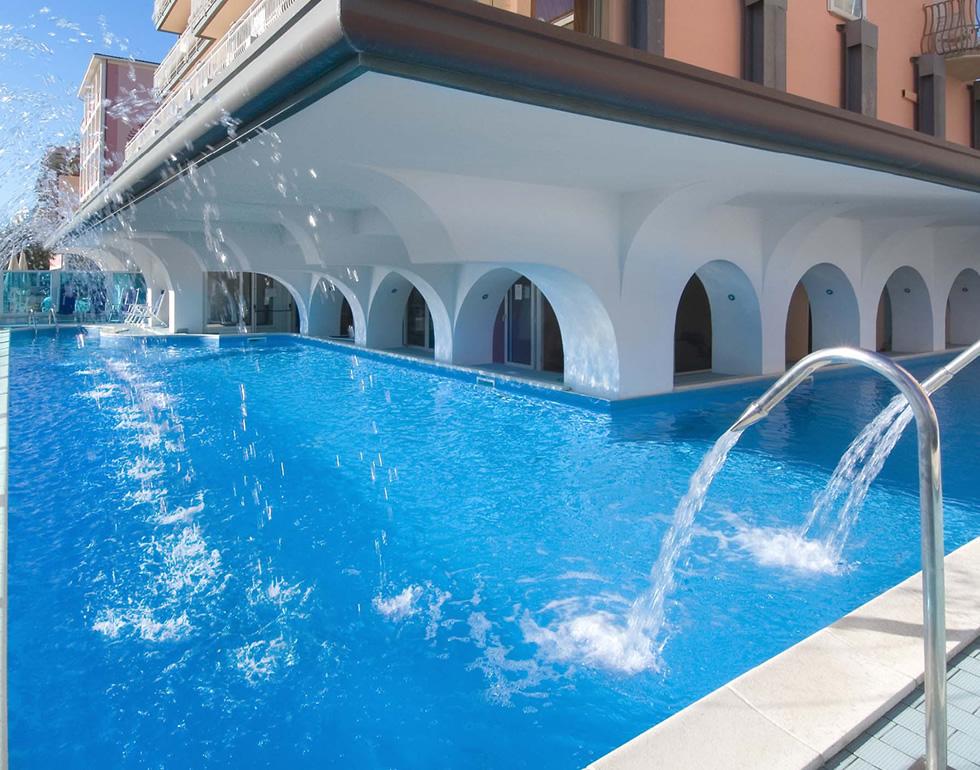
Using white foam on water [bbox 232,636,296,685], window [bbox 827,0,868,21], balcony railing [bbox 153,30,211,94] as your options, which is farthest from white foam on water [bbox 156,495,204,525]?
balcony railing [bbox 153,30,211,94]

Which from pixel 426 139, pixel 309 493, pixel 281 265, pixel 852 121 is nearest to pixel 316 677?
pixel 309 493

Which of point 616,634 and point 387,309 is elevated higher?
point 387,309

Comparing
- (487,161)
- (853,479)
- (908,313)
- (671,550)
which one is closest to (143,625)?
(671,550)

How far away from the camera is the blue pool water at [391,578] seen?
291 centimetres

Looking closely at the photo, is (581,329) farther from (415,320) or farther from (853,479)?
(415,320)

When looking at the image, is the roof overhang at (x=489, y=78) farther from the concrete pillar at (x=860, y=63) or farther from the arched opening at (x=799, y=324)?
the arched opening at (x=799, y=324)

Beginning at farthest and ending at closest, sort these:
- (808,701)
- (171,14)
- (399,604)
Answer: (171,14), (399,604), (808,701)

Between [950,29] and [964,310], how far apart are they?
915cm

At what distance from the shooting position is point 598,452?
757cm

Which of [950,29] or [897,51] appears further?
[950,29]

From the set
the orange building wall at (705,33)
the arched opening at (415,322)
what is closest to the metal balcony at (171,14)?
the arched opening at (415,322)

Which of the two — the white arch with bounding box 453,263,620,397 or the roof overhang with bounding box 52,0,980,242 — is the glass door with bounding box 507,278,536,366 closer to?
the white arch with bounding box 453,263,620,397

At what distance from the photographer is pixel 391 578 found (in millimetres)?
4332

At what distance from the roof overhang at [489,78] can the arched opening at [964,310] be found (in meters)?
14.5
